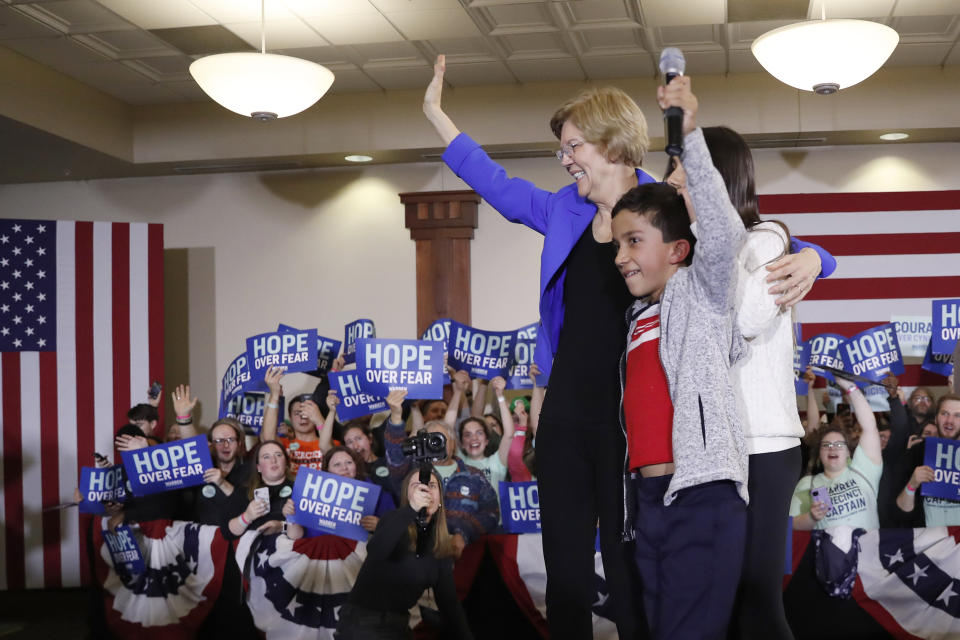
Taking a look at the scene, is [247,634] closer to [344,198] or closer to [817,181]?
[344,198]

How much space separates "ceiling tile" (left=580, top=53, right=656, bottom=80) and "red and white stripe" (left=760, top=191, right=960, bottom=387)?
1.31 metres

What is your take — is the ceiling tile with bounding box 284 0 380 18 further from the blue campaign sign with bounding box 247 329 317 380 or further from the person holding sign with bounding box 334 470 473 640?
the person holding sign with bounding box 334 470 473 640

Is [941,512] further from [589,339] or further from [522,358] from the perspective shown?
[589,339]

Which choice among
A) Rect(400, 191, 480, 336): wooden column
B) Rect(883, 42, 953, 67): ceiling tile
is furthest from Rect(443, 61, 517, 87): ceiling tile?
Rect(883, 42, 953, 67): ceiling tile

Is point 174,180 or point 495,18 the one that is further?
point 174,180

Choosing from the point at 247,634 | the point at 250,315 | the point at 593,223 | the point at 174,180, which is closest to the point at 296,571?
the point at 247,634

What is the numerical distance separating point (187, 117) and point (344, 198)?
1262 millimetres

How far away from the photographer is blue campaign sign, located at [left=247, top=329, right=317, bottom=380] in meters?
5.24

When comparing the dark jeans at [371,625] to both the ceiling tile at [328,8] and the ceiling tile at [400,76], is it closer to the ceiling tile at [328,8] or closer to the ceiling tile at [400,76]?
the ceiling tile at [328,8]

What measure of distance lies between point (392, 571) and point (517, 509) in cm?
88

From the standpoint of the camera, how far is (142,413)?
610 centimetres

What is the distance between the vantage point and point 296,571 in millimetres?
4043

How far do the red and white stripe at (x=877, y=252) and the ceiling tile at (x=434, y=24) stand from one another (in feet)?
8.44

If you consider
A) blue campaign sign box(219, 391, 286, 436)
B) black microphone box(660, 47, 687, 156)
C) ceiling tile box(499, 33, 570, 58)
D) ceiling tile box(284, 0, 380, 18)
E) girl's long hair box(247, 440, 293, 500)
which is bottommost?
girl's long hair box(247, 440, 293, 500)
